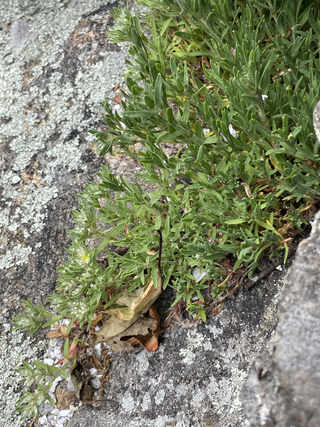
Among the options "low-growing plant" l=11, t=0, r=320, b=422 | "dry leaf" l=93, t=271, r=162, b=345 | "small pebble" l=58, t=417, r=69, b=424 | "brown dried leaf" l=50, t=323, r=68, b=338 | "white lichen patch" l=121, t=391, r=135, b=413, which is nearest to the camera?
"low-growing plant" l=11, t=0, r=320, b=422

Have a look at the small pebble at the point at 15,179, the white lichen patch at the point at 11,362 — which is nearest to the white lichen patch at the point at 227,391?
the white lichen patch at the point at 11,362

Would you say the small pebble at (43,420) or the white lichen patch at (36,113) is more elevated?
the white lichen patch at (36,113)

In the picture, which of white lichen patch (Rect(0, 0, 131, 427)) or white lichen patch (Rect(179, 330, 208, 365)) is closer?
white lichen patch (Rect(179, 330, 208, 365))

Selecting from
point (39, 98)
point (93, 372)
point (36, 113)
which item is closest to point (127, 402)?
point (93, 372)

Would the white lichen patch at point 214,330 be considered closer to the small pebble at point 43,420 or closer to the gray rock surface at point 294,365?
the gray rock surface at point 294,365

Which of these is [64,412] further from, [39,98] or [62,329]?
[39,98]

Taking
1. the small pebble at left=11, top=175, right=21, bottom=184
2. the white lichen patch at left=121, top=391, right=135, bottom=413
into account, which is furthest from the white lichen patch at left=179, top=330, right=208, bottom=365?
the small pebble at left=11, top=175, right=21, bottom=184

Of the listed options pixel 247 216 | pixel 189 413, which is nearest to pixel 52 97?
pixel 247 216

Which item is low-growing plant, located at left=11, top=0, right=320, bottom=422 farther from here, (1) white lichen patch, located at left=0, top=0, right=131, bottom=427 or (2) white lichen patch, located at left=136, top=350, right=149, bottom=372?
(1) white lichen patch, located at left=0, top=0, right=131, bottom=427
